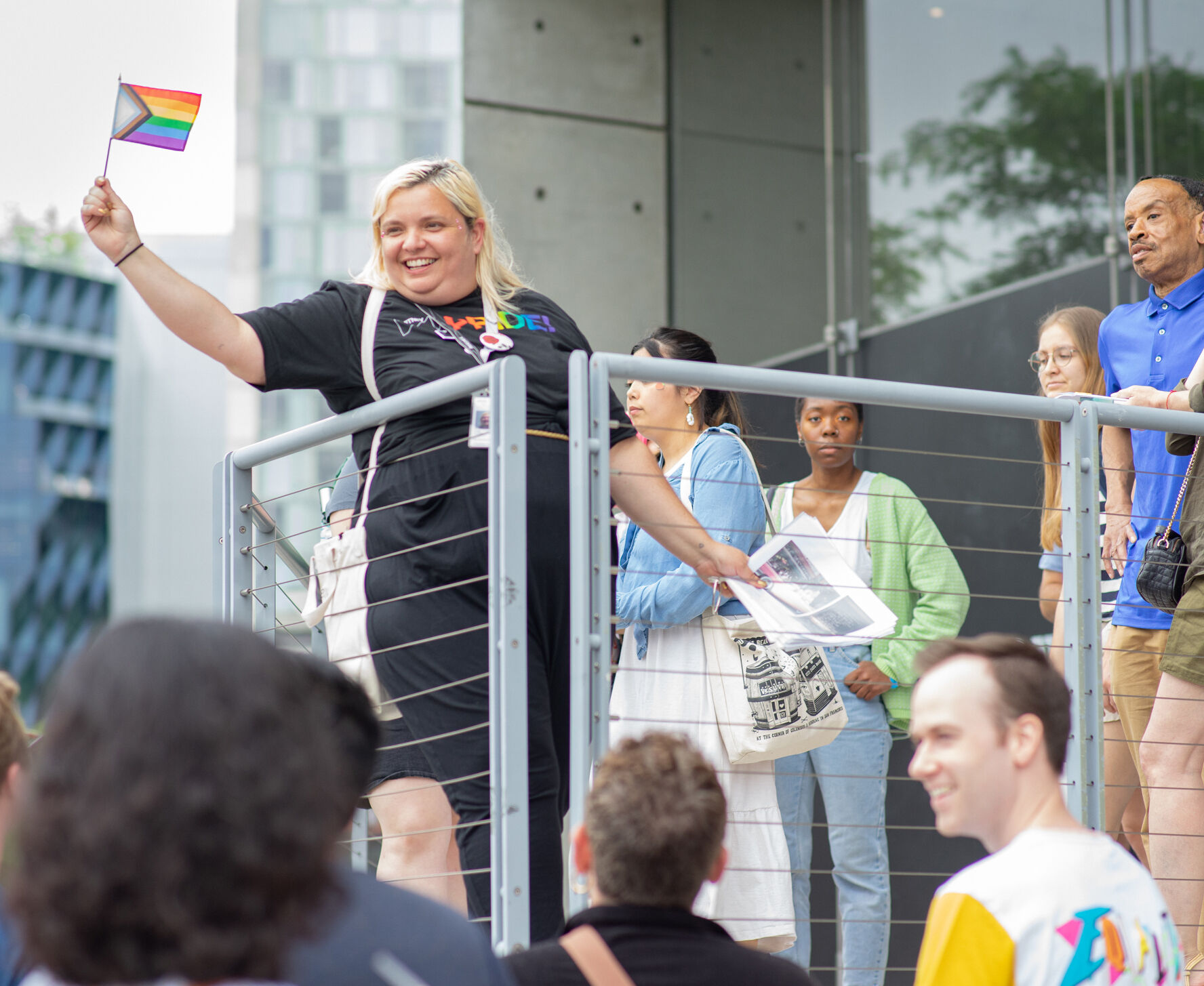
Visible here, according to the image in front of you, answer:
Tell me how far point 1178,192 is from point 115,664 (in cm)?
361

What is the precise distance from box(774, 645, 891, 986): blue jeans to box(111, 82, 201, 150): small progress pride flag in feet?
7.77

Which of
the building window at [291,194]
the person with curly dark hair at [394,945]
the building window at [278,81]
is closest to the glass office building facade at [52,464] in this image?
the building window at [291,194]

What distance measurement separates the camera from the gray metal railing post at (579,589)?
2816 mm

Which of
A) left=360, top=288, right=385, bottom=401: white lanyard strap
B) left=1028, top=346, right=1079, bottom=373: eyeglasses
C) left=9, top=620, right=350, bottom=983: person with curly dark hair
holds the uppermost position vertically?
left=1028, top=346, right=1079, bottom=373: eyeglasses

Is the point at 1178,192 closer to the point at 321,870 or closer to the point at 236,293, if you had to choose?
the point at 321,870

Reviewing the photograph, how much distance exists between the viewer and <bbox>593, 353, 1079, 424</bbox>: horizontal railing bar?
3.05 meters

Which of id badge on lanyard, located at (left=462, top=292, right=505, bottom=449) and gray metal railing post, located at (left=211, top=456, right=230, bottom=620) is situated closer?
id badge on lanyard, located at (left=462, top=292, right=505, bottom=449)

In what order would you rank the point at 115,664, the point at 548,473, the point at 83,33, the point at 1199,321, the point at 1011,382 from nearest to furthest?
the point at 115,664, the point at 548,473, the point at 1199,321, the point at 1011,382, the point at 83,33

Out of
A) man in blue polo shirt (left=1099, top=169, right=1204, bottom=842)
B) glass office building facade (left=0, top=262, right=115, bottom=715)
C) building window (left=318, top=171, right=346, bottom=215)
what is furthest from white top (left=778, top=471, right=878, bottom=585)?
glass office building facade (left=0, top=262, right=115, bottom=715)

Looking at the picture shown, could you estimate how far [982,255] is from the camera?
7.36 m

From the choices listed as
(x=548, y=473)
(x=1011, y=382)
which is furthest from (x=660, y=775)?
(x=1011, y=382)

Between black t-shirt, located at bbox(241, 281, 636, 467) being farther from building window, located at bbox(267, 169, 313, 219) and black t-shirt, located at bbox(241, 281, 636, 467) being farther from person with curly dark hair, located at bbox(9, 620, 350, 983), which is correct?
building window, located at bbox(267, 169, 313, 219)

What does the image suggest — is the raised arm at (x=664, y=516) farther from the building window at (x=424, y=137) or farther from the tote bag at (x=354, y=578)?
the building window at (x=424, y=137)

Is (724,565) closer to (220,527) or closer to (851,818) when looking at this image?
(220,527)
